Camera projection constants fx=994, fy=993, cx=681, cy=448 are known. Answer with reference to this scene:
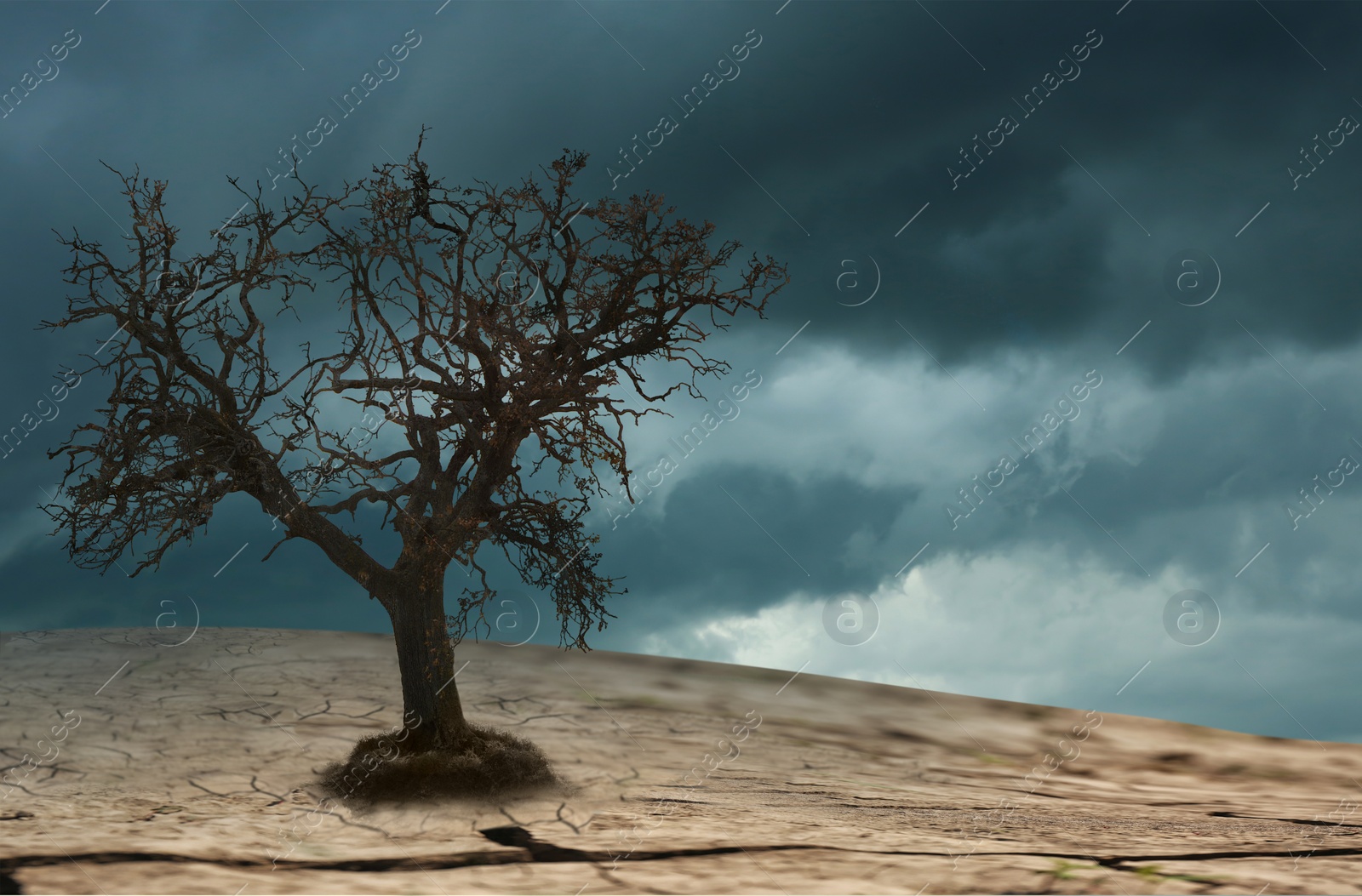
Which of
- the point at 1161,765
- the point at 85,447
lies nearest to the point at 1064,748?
the point at 1161,765

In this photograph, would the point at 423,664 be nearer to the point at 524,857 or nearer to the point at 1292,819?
the point at 524,857

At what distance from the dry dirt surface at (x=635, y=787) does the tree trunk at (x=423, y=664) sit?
0.84 metres

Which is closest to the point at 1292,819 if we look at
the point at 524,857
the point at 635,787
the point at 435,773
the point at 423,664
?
the point at 635,787

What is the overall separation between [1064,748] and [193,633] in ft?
41.2

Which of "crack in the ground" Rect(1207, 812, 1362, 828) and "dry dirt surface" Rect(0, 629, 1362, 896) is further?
"crack in the ground" Rect(1207, 812, 1362, 828)

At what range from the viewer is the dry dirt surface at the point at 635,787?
6.83 m

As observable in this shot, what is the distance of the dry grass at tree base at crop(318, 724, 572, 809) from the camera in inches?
359

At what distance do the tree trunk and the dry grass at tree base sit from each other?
10 centimetres

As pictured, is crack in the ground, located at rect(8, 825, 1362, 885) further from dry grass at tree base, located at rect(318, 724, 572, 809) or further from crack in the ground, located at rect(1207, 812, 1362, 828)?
dry grass at tree base, located at rect(318, 724, 572, 809)

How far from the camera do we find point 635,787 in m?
9.70

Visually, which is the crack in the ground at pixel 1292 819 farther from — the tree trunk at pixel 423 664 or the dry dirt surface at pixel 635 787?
the tree trunk at pixel 423 664

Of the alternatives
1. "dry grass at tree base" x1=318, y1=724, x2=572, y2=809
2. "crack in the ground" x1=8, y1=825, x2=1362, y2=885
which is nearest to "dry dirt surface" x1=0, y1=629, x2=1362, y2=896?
"crack in the ground" x1=8, y1=825, x2=1362, y2=885

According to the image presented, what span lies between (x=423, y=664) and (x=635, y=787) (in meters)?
2.39

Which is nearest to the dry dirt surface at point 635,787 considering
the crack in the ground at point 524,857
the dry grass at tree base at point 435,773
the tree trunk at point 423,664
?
the crack in the ground at point 524,857
